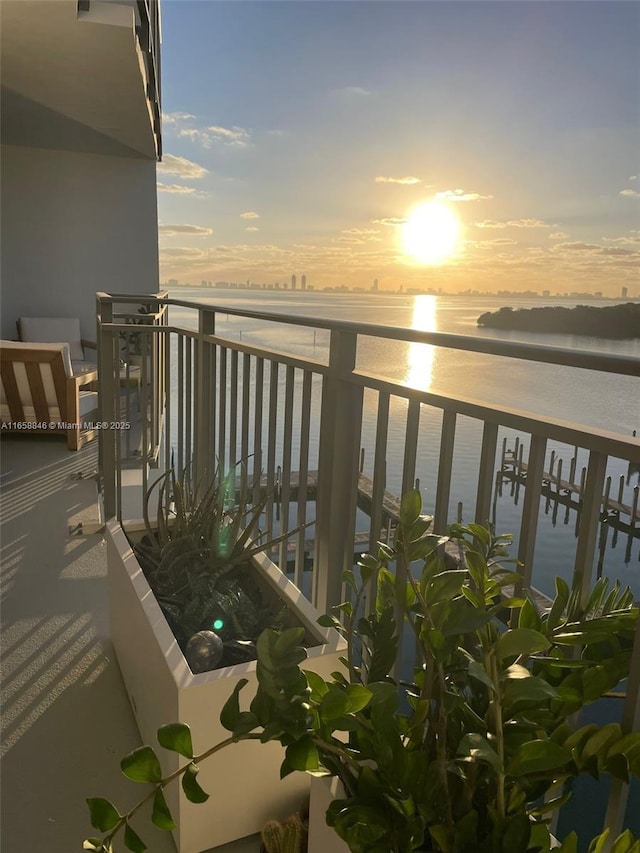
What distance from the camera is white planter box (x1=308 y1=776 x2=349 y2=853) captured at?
93 cm

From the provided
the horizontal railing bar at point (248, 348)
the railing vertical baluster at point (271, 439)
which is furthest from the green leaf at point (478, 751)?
the railing vertical baluster at point (271, 439)

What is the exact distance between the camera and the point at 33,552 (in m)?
2.73

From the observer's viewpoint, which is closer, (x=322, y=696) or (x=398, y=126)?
(x=322, y=696)

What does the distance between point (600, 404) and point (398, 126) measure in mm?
28231

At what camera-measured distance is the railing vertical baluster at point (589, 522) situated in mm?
825

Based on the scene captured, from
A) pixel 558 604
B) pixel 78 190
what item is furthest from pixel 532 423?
pixel 78 190

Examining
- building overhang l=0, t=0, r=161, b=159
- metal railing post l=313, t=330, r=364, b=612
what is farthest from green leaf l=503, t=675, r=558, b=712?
building overhang l=0, t=0, r=161, b=159

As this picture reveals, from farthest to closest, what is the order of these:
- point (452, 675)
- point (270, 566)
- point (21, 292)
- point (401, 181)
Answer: point (401, 181), point (21, 292), point (270, 566), point (452, 675)

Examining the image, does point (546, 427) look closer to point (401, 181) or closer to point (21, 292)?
point (21, 292)

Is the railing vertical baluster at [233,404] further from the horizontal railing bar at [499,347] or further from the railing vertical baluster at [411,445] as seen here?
the railing vertical baluster at [411,445]

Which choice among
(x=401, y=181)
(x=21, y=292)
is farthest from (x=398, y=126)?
(x=21, y=292)

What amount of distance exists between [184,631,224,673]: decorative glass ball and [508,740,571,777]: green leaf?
80 centimetres

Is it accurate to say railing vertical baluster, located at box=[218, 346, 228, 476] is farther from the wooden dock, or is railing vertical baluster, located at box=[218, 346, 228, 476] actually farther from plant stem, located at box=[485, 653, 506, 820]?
plant stem, located at box=[485, 653, 506, 820]

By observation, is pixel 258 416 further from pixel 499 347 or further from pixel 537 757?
pixel 537 757
